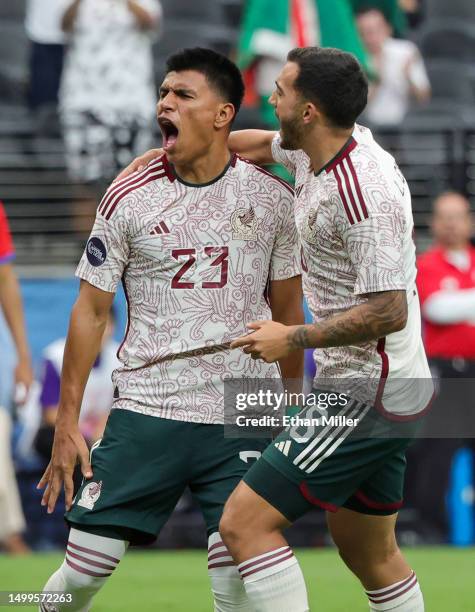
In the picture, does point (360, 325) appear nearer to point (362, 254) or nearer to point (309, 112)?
point (362, 254)

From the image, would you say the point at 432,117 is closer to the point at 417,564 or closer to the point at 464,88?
the point at 464,88

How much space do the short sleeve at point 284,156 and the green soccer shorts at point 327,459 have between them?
0.95 m

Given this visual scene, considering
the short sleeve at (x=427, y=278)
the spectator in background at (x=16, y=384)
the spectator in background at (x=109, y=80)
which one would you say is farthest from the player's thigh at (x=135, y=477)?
the spectator in background at (x=109, y=80)

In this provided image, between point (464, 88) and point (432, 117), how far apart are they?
139 cm

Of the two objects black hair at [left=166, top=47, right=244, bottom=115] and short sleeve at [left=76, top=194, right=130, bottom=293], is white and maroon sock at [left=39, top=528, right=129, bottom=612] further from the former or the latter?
black hair at [left=166, top=47, right=244, bottom=115]

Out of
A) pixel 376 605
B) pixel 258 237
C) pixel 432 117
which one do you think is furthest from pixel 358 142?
pixel 432 117

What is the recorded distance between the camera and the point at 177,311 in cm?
539

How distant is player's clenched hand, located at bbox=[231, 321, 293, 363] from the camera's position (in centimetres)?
495

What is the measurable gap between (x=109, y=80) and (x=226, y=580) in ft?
20.3

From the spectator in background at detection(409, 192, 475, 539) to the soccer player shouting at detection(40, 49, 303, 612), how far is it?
4.42 m

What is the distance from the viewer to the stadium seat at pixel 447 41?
1466 cm

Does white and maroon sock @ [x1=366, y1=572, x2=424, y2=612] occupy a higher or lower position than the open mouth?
lower

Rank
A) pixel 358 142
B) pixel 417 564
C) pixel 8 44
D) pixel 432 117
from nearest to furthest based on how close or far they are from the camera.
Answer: pixel 358 142, pixel 417 564, pixel 432 117, pixel 8 44

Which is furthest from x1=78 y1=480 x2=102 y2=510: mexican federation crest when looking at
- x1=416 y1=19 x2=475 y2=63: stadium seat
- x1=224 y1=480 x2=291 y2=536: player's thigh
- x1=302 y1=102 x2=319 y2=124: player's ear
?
x1=416 y1=19 x2=475 y2=63: stadium seat
